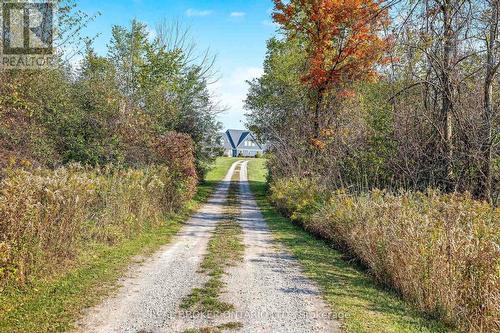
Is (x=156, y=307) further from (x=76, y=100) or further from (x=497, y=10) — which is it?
(x=76, y=100)

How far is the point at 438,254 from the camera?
5.68m

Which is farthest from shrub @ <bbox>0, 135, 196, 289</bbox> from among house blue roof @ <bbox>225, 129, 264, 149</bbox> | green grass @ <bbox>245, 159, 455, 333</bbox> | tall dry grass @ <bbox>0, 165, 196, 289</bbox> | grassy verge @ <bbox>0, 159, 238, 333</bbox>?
house blue roof @ <bbox>225, 129, 264, 149</bbox>

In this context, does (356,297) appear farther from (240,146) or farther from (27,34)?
(240,146)

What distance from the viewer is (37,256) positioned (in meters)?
6.26

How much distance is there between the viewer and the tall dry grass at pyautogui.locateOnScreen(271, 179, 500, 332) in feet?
17.2

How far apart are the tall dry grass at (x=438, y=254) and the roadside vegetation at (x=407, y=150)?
0.06 feet

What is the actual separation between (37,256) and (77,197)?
4.02 ft

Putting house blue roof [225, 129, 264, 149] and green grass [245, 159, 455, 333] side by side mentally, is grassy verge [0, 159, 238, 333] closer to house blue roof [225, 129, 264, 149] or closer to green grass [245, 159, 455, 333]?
green grass [245, 159, 455, 333]

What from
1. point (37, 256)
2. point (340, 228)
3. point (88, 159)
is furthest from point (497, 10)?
point (88, 159)

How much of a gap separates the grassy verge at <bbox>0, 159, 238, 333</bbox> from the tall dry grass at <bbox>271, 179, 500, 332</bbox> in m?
4.37

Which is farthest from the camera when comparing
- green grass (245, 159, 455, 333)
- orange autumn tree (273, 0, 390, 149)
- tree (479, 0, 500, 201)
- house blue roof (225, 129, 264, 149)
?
house blue roof (225, 129, 264, 149)

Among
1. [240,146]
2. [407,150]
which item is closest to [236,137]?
[240,146]

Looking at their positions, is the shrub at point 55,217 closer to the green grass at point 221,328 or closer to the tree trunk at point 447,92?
the green grass at point 221,328

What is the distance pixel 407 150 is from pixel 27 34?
37.9 ft
